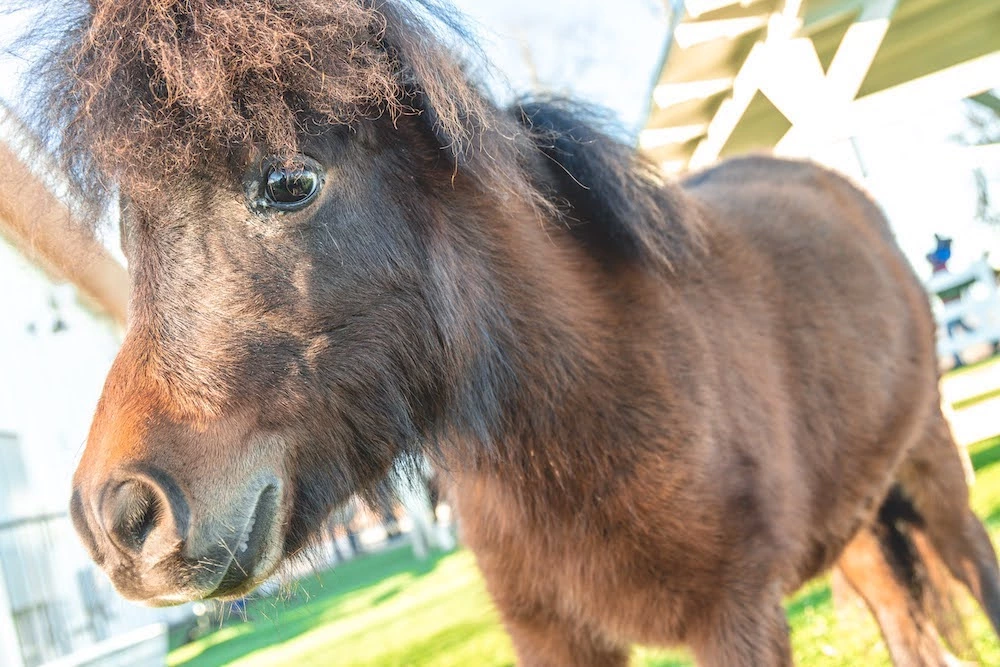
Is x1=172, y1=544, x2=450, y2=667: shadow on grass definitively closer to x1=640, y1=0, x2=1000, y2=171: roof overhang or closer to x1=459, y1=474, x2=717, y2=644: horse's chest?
x1=640, y1=0, x2=1000, y2=171: roof overhang

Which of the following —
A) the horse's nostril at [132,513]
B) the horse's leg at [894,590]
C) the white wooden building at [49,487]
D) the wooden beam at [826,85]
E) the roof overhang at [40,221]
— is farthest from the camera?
the white wooden building at [49,487]

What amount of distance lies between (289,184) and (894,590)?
355cm

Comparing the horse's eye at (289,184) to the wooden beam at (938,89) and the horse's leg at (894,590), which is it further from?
the wooden beam at (938,89)

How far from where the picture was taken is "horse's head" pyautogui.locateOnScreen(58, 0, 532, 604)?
4.66 ft

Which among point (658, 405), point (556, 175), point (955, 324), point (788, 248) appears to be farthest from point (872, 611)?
point (955, 324)

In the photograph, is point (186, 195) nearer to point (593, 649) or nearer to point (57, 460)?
point (593, 649)

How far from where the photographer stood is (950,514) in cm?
380

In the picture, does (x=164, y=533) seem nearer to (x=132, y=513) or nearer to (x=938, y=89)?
(x=132, y=513)

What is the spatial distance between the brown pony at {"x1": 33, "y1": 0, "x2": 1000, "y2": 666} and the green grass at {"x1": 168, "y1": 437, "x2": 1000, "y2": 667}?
1.35 feet

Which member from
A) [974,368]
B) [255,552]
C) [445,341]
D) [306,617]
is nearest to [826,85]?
[445,341]

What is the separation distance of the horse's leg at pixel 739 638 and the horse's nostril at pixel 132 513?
1411 millimetres

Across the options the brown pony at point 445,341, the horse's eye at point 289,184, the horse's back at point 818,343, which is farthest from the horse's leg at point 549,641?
the horse's eye at point 289,184

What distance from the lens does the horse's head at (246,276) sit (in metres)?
1.42

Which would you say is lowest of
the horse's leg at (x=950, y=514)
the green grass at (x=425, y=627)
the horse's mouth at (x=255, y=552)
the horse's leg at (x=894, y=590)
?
the green grass at (x=425, y=627)
